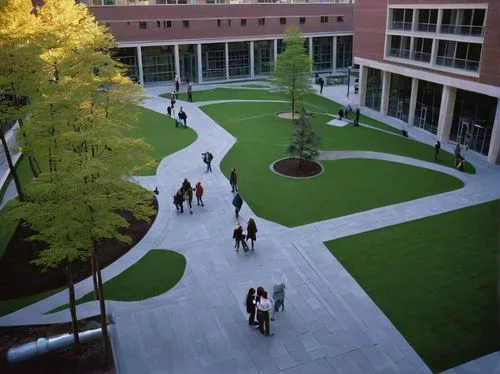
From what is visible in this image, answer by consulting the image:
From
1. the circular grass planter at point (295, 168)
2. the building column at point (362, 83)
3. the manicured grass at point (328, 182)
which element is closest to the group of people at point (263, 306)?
the manicured grass at point (328, 182)

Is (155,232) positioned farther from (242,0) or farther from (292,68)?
(242,0)

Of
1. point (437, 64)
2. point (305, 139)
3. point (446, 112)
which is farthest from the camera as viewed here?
point (437, 64)

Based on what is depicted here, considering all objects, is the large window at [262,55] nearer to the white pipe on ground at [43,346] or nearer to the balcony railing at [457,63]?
the balcony railing at [457,63]

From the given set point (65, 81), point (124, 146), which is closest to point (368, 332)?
point (124, 146)

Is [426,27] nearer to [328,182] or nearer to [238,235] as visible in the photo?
[328,182]

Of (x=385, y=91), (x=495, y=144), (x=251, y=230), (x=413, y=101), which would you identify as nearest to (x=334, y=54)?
(x=385, y=91)

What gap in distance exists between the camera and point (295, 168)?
2722cm

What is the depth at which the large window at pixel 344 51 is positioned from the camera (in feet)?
205

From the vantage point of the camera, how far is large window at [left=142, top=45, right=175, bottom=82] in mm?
52981

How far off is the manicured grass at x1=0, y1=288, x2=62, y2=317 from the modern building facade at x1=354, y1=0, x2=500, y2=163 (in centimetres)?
2587

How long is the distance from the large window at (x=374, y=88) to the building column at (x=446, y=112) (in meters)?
9.35

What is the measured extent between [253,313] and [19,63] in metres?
12.9

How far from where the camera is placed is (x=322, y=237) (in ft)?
63.5

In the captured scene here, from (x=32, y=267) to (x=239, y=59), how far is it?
147 feet
